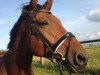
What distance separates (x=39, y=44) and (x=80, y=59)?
2.50 feet

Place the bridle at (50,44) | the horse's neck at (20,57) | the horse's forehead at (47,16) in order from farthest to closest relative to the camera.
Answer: the horse's neck at (20,57) → the horse's forehead at (47,16) → the bridle at (50,44)

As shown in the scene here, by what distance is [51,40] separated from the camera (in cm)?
530

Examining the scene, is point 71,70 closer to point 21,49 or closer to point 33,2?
point 21,49

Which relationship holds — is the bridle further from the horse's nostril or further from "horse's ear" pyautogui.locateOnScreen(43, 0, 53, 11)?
"horse's ear" pyautogui.locateOnScreen(43, 0, 53, 11)

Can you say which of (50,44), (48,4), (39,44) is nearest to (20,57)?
(39,44)

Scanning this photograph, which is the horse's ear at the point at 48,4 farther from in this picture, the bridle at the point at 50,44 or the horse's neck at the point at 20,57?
the horse's neck at the point at 20,57

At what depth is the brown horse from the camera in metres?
5.11

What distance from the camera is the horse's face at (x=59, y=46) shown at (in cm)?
504

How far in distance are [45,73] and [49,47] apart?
7.79m

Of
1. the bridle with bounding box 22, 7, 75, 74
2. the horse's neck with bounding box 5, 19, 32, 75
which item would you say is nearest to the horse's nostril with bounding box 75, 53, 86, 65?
the bridle with bounding box 22, 7, 75, 74

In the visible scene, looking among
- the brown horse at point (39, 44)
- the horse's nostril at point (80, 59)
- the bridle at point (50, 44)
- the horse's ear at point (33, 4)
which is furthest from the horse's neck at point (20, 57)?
the horse's nostril at point (80, 59)

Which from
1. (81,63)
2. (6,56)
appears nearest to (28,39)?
(6,56)

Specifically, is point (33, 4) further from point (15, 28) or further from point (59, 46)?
point (59, 46)

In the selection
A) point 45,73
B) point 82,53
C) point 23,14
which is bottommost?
point 45,73
